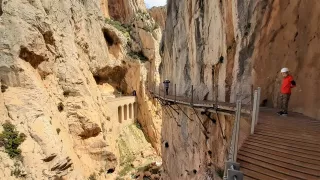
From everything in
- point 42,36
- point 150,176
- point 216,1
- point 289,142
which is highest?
point 216,1

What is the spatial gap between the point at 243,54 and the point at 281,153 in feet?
21.7

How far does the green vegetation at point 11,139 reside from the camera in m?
12.6

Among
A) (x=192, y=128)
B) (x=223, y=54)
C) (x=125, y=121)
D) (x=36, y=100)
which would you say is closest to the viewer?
(x=223, y=54)

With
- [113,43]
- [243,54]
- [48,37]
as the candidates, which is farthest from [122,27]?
[243,54]

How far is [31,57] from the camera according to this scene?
1670 cm

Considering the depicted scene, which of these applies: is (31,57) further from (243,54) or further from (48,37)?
(243,54)

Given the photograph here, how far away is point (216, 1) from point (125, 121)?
81.3ft

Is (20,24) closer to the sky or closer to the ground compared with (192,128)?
closer to the sky

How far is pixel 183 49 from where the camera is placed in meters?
18.3

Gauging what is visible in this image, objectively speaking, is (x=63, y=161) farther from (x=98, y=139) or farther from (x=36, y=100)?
(x=98, y=139)

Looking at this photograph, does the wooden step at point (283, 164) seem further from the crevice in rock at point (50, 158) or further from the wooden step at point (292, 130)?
the crevice in rock at point (50, 158)

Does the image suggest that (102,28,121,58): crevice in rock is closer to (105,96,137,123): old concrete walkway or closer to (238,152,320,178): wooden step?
(105,96,137,123): old concrete walkway

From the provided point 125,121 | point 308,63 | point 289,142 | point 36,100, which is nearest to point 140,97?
point 125,121

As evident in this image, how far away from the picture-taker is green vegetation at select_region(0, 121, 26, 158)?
41.4ft
